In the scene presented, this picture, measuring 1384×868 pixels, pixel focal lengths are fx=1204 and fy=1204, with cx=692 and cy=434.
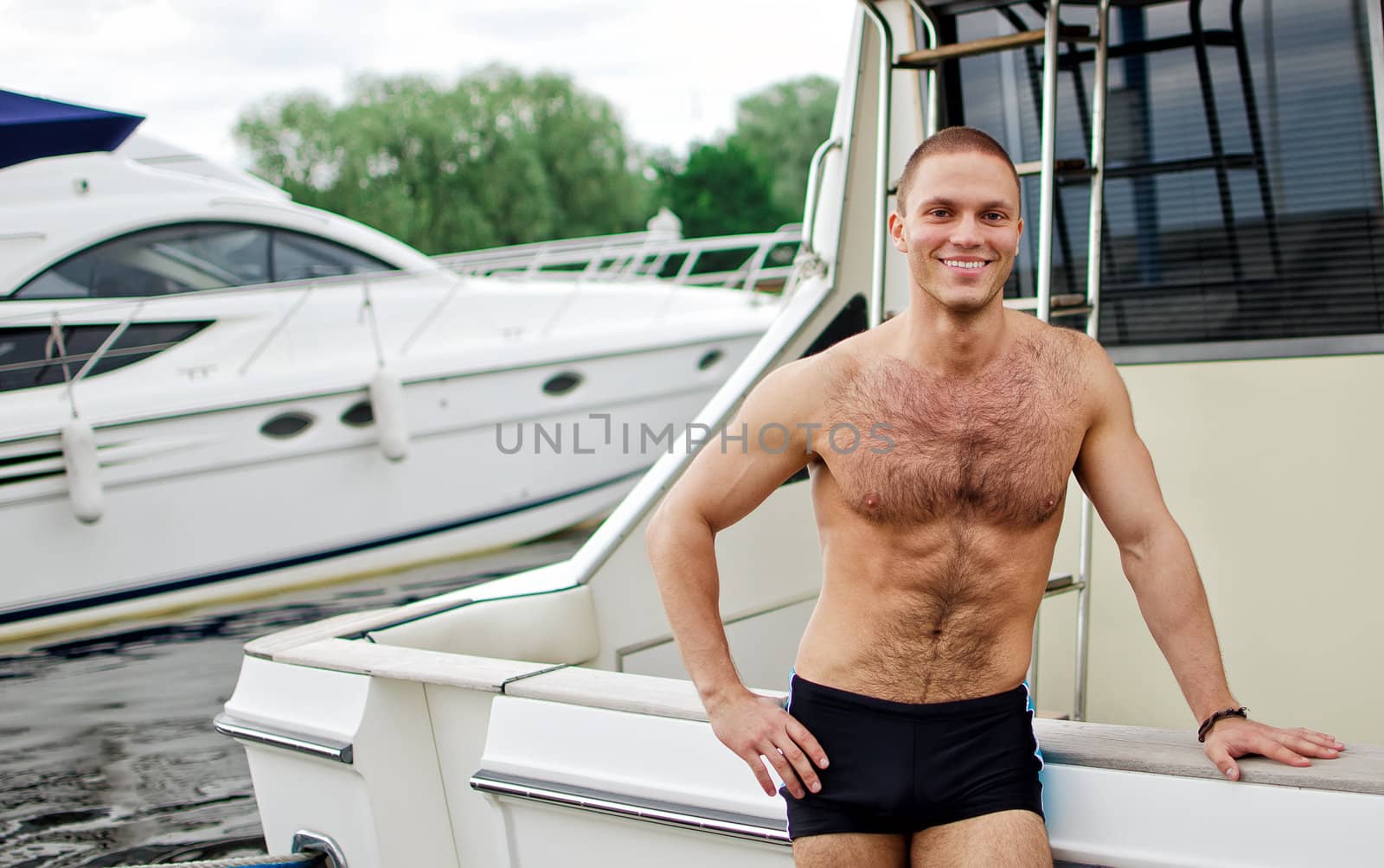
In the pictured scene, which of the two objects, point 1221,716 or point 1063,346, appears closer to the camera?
point 1221,716

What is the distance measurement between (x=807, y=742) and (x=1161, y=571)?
2.03 ft

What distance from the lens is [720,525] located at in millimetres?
2035

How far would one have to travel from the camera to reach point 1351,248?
3.36m

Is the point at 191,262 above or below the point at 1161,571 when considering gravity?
above

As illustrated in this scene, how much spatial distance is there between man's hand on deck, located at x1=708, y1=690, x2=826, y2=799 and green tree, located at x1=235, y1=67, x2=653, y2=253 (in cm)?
4058

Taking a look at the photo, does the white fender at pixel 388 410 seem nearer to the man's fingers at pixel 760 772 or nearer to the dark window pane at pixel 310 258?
the dark window pane at pixel 310 258

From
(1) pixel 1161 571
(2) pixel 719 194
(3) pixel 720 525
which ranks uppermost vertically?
(2) pixel 719 194

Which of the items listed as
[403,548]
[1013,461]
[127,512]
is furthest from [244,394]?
[1013,461]

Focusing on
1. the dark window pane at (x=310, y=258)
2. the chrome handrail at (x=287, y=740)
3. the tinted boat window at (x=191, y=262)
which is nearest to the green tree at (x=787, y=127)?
the dark window pane at (x=310, y=258)

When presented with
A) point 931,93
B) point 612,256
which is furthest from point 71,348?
point 931,93

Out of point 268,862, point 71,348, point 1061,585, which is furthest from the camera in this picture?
point 71,348

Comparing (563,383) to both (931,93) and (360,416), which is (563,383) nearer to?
(360,416)

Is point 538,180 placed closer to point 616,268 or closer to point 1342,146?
point 616,268

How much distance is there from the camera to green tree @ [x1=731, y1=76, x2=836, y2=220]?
6259 centimetres
